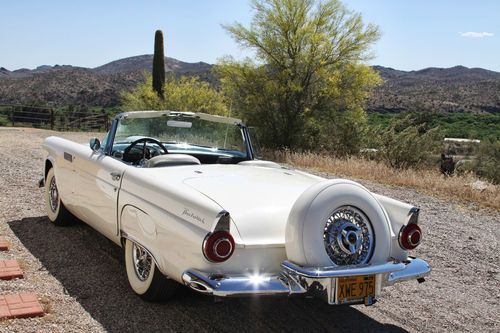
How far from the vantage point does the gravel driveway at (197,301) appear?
3.58m

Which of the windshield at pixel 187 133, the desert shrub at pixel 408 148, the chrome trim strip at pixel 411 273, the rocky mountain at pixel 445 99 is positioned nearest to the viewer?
the chrome trim strip at pixel 411 273

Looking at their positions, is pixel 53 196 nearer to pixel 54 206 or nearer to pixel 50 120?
pixel 54 206

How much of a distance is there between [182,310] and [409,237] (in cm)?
167

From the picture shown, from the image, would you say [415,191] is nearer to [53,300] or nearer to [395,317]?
[395,317]

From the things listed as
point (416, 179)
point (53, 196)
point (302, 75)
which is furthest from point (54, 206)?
point (302, 75)

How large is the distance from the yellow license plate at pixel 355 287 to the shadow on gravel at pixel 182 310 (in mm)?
507

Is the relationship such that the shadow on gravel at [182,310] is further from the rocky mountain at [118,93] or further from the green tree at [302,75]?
the rocky mountain at [118,93]

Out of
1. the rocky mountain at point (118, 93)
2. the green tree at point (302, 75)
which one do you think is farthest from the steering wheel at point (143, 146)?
the rocky mountain at point (118, 93)

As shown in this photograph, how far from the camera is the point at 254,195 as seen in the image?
3.69m

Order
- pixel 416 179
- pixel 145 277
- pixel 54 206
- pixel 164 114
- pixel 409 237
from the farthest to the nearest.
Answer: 1. pixel 416 179
2. pixel 54 206
3. pixel 164 114
4. pixel 145 277
5. pixel 409 237

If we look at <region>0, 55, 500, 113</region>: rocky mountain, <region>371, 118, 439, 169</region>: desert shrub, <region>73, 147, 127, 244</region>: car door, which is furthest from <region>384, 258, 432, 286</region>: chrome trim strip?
<region>0, 55, 500, 113</region>: rocky mountain

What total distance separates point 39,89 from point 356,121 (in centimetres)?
5968

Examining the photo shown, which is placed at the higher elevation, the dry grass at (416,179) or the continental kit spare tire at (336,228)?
the continental kit spare tire at (336,228)

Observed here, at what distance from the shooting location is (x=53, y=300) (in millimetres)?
3826
